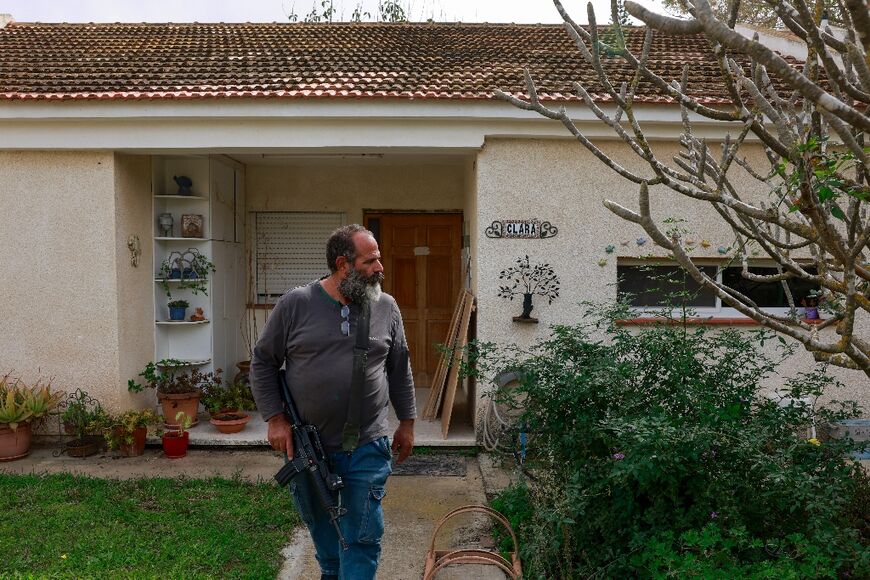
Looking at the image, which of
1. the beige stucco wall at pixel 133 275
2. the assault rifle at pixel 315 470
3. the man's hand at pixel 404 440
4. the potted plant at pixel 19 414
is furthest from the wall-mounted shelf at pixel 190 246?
the assault rifle at pixel 315 470

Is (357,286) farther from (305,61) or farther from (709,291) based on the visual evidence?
(305,61)

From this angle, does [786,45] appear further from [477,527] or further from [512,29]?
[477,527]

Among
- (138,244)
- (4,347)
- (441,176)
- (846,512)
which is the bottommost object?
(846,512)

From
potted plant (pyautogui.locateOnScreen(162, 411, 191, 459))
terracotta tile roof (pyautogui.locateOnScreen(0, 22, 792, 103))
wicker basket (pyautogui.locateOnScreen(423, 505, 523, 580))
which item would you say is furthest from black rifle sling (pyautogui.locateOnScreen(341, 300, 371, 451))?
potted plant (pyautogui.locateOnScreen(162, 411, 191, 459))

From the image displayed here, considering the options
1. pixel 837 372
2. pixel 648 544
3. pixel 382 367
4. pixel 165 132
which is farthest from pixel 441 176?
pixel 648 544

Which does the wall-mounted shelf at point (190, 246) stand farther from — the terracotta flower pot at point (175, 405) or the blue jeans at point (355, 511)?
the blue jeans at point (355, 511)

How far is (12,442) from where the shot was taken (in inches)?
282

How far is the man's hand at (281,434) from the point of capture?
371cm

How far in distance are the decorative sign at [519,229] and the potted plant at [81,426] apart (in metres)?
4.49

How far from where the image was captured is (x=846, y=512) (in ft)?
13.4

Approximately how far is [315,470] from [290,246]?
7.06 m

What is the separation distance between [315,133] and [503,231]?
2.22 meters

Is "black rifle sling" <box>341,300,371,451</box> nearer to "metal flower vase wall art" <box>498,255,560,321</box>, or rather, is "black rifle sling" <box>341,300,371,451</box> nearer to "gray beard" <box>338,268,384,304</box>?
"gray beard" <box>338,268,384,304</box>

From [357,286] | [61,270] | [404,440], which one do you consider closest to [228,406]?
[61,270]
